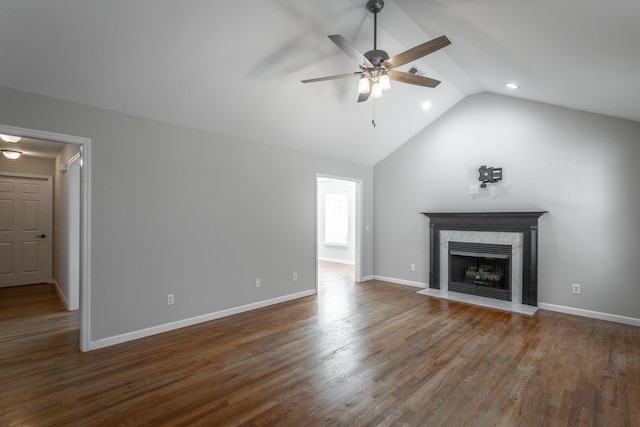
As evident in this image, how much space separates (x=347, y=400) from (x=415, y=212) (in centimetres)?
419

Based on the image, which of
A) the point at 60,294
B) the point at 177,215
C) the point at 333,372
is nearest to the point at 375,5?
the point at 177,215

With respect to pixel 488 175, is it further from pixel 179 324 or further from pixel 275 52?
pixel 179 324

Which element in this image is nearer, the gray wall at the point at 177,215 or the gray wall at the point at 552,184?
the gray wall at the point at 177,215

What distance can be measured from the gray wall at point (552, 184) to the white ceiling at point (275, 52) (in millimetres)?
431

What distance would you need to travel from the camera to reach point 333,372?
270 centimetres

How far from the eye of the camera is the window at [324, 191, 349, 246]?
854cm

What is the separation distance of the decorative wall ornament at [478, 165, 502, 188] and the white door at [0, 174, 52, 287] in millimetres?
8122

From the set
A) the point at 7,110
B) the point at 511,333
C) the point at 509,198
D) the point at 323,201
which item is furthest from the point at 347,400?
the point at 323,201

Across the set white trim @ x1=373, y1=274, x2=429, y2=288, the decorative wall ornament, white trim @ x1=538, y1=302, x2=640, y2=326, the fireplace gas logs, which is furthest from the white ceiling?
white trim @ x1=373, y1=274, x2=429, y2=288

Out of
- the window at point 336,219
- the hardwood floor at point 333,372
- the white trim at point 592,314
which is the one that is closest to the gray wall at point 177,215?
the hardwood floor at point 333,372

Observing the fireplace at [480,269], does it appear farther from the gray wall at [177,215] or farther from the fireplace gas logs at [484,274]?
the gray wall at [177,215]

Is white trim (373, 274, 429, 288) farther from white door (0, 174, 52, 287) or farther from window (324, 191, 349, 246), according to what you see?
white door (0, 174, 52, 287)

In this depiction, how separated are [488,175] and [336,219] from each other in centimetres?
445

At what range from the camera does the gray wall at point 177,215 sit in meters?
3.15
